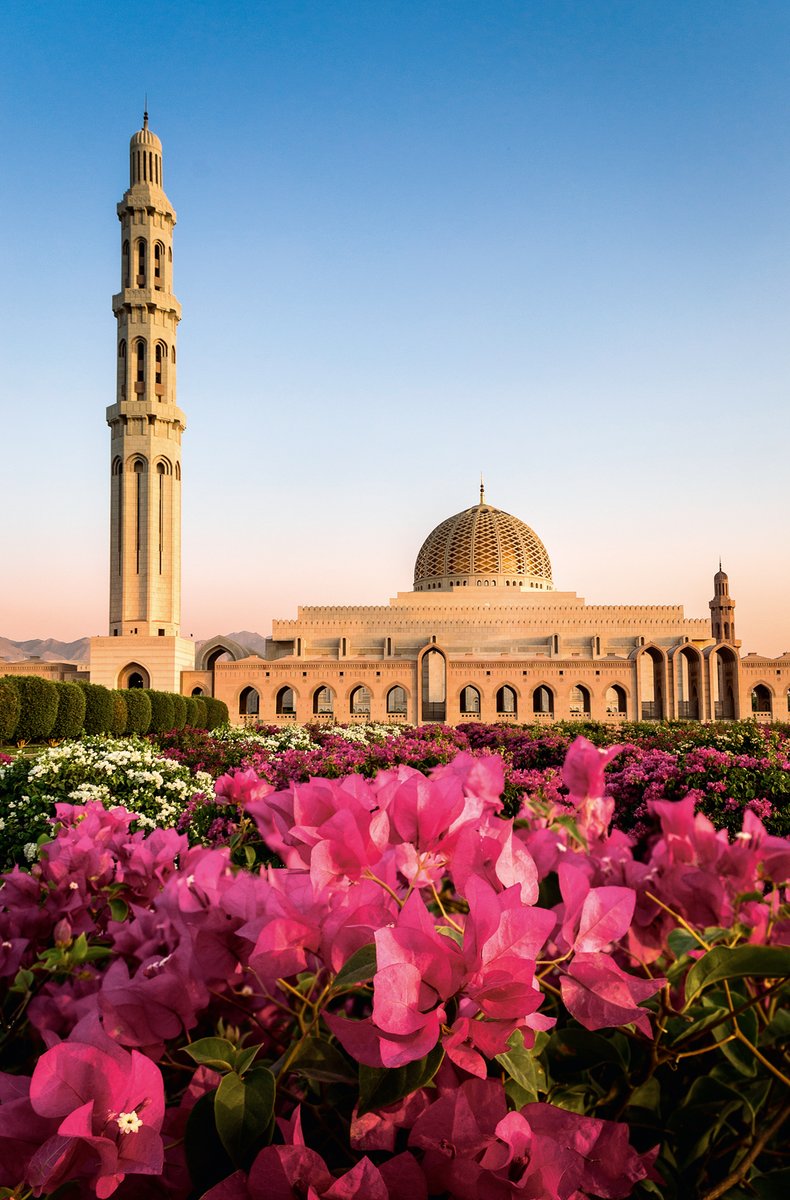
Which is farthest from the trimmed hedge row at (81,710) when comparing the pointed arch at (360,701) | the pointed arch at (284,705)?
the pointed arch at (360,701)

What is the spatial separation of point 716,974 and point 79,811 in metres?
1.55

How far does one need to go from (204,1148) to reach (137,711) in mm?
23157

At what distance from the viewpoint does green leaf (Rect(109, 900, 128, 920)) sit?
1.32 m

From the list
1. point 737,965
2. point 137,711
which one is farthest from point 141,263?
point 737,965

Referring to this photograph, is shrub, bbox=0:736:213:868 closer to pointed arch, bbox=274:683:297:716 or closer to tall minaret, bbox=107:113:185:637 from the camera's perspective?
pointed arch, bbox=274:683:297:716

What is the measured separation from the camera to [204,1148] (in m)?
0.74

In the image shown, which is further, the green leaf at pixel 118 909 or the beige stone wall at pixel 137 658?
the beige stone wall at pixel 137 658

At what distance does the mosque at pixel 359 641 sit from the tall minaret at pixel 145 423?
0.05m

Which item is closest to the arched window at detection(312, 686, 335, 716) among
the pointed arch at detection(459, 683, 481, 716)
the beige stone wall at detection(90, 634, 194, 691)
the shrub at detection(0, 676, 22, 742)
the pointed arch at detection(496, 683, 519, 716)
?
the pointed arch at detection(459, 683, 481, 716)

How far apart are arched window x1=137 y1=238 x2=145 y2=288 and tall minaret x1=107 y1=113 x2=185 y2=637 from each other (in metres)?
0.04

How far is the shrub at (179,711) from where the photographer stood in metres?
24.3

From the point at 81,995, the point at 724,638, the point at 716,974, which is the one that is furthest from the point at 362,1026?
the point at 724,638

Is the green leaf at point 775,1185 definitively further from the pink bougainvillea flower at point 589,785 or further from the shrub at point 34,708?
the shrub at point 34,708

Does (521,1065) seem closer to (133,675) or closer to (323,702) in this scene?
(133,675)
